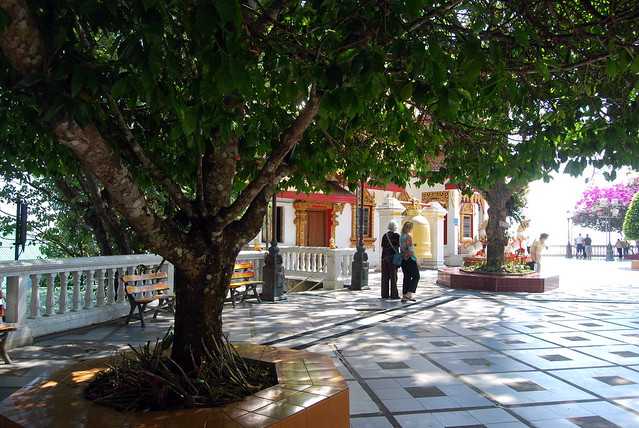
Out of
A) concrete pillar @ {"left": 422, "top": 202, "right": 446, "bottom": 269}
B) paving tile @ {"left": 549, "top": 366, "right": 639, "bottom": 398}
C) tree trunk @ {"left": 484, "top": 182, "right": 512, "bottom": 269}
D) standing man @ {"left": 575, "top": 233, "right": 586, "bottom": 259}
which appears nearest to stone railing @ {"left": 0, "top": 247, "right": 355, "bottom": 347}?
paving tile @ {"left": 549, "top": 366, "right": 639, "bottom": 398}

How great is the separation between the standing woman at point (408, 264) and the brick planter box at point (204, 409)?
6818mm

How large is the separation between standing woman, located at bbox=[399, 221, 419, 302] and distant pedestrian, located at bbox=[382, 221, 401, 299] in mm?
144

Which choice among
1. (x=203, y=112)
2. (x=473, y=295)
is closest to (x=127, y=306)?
(x=203, y=112)

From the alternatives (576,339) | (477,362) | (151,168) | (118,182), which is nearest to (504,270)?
(576,339)

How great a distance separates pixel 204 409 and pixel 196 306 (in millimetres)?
862

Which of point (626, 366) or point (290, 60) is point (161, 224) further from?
point (626, 366)

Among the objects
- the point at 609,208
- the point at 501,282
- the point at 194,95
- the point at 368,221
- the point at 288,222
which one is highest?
the point at 609,208

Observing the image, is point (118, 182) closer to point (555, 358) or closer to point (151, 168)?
point (151, 168)

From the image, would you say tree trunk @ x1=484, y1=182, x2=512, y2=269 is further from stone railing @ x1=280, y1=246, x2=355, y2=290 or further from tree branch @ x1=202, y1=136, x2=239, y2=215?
tree branch @ x1=202, y1=136, x2=239, y2=215

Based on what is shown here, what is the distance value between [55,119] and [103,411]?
1.59 meters

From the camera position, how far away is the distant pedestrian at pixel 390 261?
10266mm

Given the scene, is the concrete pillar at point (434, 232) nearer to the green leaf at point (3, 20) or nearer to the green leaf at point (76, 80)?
the green leaf at point (76, 80)

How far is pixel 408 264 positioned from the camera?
10.2 metres

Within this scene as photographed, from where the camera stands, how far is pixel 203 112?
2.96 m
